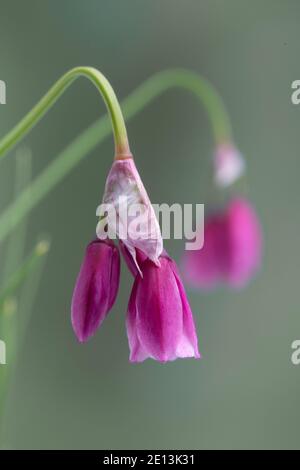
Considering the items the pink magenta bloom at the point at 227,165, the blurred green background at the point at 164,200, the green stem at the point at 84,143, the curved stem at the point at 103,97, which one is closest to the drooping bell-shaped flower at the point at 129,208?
the curved stem at the point at 103,97

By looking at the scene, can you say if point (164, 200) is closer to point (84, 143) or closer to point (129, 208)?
point (84, 143)

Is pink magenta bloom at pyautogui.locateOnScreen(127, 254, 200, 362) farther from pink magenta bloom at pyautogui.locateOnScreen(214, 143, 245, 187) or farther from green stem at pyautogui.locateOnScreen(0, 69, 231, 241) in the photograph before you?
pink magenta bloom at pyautogui.locateOnScreen(214, 143, 245, 187)

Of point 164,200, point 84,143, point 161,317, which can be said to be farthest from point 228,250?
point 164,200

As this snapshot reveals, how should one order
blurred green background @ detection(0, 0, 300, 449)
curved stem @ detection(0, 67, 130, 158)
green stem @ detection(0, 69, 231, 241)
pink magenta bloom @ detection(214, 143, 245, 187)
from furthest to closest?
blurred green background @ detection(0, 0, 300, 449)
pink magenta bloom @ detection(214, 143, 245, 187)
green stem @ detection(0, 69, 231, 241)
curved stem @ detection(0, 67, 130, 158)

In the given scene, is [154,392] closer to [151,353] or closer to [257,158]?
[257,158]

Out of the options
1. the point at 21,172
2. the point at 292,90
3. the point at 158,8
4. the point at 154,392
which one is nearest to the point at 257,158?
the point at 292,90

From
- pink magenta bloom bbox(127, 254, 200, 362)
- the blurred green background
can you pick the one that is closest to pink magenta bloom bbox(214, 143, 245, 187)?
pink magenta bloom bbox(127, 254, 200, 362)

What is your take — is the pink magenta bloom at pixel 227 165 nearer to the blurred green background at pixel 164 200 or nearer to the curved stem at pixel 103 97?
the curved stem at pixel 103 97
